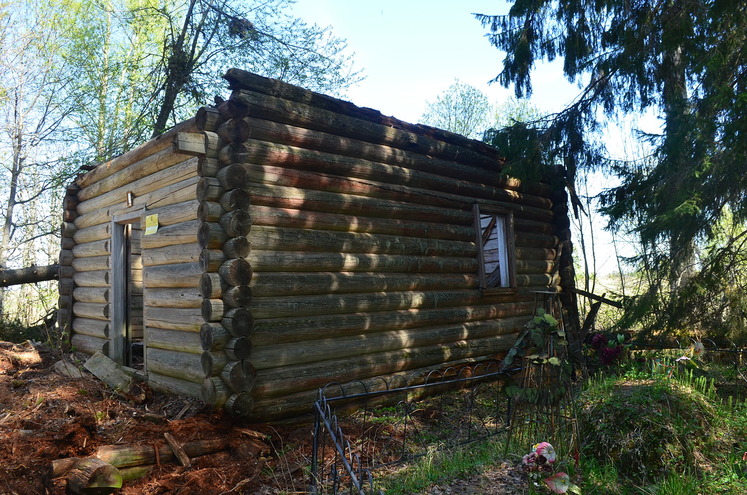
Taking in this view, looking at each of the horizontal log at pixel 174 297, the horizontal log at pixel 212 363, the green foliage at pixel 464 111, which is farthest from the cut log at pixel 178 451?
the green foliage at pixel 464 111

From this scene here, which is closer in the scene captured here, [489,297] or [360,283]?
[360,283]

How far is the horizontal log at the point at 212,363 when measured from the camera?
19.1 ft

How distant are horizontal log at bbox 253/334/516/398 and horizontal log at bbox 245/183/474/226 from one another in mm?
2003

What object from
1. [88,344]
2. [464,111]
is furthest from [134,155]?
[464,111]

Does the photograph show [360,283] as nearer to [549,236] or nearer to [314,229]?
[314,229]

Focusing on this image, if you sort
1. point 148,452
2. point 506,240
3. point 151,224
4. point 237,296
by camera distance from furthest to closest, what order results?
point 506,240 < point 151,224 < point 237,296 < point 148,452

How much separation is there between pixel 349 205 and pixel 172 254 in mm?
2428

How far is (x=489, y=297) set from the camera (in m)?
9.44

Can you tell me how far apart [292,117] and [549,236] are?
6.59m

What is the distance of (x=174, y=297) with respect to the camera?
6.82 meters

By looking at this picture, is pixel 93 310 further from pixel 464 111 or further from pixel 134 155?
pixel 464 111

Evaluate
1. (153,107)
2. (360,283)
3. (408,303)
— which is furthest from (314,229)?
(153,107)

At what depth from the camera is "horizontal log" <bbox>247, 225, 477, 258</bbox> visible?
641 cm

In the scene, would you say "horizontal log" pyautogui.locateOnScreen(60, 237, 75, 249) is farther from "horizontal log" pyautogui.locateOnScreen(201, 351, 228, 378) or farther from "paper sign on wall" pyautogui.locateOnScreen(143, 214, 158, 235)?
"horizontal log" pyautogui.locateOnScreen(201, 351, 228, 378)
